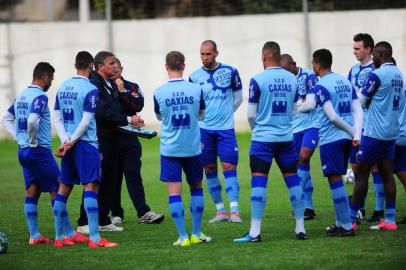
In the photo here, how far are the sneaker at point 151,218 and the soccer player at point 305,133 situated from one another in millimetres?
2061

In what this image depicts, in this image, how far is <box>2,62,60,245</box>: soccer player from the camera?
1048 centimetres

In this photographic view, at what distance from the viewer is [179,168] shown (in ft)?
33.7

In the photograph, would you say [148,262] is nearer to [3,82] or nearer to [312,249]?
[312,249]

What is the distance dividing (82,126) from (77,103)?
0.33 metres

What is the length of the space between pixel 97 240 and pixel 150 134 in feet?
6.84

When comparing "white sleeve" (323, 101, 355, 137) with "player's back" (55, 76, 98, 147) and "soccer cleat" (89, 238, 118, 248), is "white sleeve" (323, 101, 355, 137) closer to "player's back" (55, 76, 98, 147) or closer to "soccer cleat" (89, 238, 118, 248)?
"player's back" (55, 76, 98, 147)

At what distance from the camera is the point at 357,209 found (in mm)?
11227

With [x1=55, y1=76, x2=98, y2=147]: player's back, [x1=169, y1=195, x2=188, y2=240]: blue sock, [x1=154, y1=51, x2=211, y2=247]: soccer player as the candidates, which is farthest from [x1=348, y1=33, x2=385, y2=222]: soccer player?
[x1=55, y1=76, x2=98, y2=147]: player's back

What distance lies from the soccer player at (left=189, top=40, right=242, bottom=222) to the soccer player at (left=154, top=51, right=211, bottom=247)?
2.38m

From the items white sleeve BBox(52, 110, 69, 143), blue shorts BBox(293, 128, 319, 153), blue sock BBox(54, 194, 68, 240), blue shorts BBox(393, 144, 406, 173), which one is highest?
white sleeve BBox(52, 110, 69, 143)

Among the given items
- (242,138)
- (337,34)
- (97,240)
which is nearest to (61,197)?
(97,240)

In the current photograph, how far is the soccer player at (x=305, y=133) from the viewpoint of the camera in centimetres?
1255

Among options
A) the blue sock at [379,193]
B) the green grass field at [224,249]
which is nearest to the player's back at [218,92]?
the green grass field at [224,249]

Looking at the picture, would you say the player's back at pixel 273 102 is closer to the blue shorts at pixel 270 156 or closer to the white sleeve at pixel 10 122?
the blue shorts at pixel 270 156
